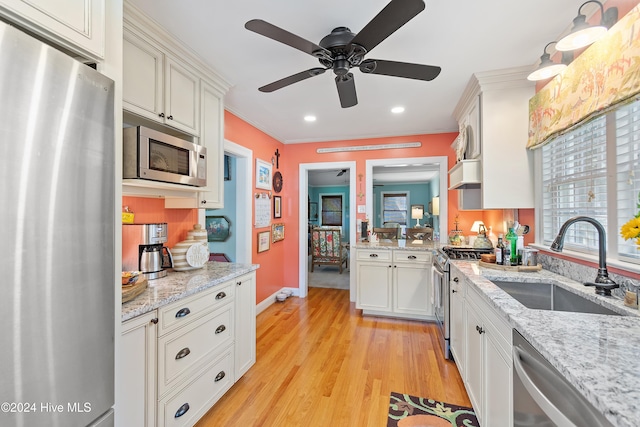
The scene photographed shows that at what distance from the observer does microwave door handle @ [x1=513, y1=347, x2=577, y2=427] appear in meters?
0.80

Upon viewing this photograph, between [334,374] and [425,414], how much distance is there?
0.74 m

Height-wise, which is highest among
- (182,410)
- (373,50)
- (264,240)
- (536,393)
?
(373,50)

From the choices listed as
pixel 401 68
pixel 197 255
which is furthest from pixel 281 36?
pixel 197 255

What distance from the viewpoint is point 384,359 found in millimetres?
2521

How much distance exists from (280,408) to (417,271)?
214 cm

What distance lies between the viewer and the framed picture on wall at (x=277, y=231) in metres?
4.12

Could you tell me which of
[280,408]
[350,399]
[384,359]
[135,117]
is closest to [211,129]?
[135,117]

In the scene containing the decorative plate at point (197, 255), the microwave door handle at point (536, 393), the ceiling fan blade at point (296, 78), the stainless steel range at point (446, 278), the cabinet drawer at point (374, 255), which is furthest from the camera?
the cabinet drawer at point (374, 255)

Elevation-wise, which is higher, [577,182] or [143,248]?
[577,182]

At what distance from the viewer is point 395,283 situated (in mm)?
3414

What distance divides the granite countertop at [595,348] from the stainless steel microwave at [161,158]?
1.97 meters

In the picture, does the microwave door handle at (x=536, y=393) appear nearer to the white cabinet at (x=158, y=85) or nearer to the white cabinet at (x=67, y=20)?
the white cabinet at (x=67, y=20)

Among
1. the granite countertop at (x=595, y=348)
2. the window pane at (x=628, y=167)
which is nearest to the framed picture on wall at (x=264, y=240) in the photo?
the granite countertop at (x=595, y=348)

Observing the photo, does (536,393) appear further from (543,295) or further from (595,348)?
(543,295)
